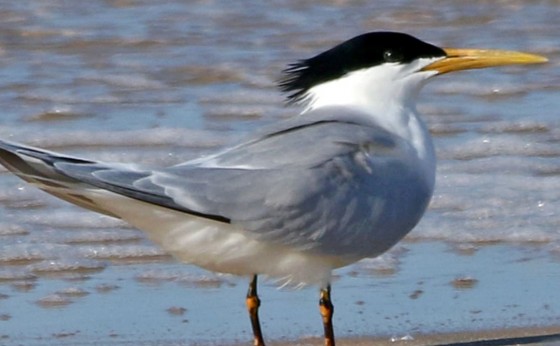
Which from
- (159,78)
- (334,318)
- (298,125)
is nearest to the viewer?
(298,125)

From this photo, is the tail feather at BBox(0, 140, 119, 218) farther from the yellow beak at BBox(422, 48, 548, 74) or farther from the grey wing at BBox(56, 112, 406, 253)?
the yellow beak at BBox(422, 48, 548, 74)

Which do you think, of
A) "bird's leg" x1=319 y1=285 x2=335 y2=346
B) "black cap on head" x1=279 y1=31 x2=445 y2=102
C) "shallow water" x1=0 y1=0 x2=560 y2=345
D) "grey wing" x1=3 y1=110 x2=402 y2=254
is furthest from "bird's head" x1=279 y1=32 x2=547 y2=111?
"shallow water" x1=0 y1=0 x2=560 y2=345

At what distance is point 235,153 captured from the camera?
191 inches

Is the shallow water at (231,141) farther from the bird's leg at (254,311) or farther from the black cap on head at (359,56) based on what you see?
the black cap on head at (359,56)

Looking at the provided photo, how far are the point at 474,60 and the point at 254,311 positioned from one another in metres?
1.17

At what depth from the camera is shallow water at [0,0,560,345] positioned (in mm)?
5391

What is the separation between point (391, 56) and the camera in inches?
203

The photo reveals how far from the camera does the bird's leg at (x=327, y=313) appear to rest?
4.97 meters

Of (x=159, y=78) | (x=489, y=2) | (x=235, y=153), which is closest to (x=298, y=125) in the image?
(x=235, y=153)

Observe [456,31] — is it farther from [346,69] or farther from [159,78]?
[346,69]

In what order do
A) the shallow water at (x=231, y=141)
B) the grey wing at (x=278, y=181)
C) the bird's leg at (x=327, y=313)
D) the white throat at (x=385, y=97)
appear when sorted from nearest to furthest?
the grey wing at (x=278, y=181) → the bird's leg at (x=327, y=313) → the white throat at (x=385, y=97) → the shallow water at (x=231, y=141)

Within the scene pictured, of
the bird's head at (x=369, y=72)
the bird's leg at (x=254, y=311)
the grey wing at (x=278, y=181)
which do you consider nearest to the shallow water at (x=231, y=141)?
the bird's leg at (x=254, y=311)

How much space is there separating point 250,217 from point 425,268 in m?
1.39

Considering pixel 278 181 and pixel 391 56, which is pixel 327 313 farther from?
pixel 391 56
